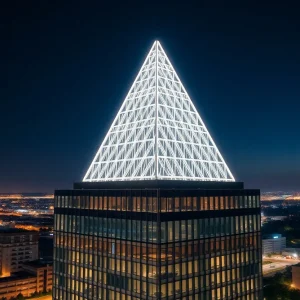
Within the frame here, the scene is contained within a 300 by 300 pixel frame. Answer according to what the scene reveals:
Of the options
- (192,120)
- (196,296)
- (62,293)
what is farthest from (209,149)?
(62,293)

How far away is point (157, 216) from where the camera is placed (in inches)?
2530

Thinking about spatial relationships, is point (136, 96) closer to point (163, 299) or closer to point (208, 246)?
point (208, 246)

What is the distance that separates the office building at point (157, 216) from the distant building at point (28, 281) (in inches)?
2481

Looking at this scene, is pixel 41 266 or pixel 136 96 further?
pixel 41 266

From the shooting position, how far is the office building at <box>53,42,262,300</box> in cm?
6606

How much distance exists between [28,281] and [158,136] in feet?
314

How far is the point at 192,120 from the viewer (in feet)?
305

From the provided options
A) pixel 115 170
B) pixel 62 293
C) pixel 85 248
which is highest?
pixel 115 170

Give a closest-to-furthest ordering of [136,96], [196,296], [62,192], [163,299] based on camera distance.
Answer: [163,299] < [196,296] < [62,192] < [136,96]

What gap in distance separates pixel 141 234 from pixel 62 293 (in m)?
29.2

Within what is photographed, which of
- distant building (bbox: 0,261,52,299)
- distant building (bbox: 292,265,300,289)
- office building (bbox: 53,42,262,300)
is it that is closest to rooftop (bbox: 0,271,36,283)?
distant building (bbox: 0,261,52,299)

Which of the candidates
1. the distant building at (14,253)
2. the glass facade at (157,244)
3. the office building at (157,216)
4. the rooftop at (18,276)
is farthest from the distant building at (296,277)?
the distant building at (14,253)

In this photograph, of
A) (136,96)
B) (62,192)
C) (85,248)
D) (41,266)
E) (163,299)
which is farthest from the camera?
(41,266)

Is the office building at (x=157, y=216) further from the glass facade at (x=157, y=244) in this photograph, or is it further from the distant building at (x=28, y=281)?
the distant building at (x=28, y=281)
